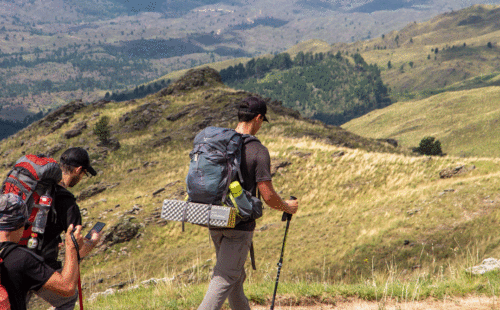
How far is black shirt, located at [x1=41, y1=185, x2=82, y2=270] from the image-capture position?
15.4 ft

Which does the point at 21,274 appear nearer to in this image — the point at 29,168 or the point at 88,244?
the point at 88,244

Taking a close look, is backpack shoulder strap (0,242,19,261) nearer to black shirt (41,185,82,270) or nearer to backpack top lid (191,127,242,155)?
black shirt (41,185,82,270)

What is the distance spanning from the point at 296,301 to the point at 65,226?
476cm

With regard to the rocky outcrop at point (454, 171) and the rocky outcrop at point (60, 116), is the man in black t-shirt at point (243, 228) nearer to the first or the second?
the rocky outcrop at point (454, 171)

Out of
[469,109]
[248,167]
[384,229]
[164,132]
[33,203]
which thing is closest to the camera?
[33,203]

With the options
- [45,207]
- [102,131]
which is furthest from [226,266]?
[102,131]

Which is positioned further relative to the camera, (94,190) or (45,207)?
(94,190)

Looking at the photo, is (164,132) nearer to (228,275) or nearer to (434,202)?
(434,202)

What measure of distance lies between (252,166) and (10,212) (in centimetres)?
285

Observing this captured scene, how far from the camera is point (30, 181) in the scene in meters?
4.56

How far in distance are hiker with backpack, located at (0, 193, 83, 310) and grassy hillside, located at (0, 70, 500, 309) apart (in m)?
3.66

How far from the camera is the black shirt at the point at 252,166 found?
16.9ft

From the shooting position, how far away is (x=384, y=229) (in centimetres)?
1656

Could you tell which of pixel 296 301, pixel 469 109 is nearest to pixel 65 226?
pixel 296 301
